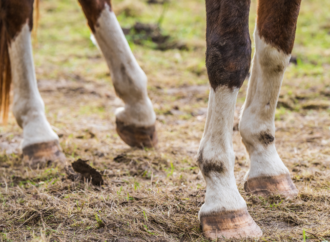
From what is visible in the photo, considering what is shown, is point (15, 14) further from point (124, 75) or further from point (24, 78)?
point (124, 75)

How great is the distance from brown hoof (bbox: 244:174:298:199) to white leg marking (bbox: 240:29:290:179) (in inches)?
1.0

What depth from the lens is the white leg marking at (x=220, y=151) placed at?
4.89 ft

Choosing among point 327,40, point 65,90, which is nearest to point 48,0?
point 65,90

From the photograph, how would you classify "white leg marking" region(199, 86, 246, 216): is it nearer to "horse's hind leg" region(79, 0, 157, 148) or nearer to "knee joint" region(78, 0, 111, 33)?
"horse's hind leg" region(79, 0, 157, 148)

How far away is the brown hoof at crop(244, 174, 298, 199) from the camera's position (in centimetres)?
177

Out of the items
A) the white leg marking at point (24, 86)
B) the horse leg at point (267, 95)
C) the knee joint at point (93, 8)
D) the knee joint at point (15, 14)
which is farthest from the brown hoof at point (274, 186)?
the knee joint at point (15, 14)

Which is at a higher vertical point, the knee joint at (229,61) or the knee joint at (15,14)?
the knee joint at (15,14)

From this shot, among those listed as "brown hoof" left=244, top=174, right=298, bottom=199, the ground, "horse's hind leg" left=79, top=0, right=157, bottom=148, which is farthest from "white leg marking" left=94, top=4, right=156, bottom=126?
"brown hoof" left=244, top=174, right=298, bottom=199

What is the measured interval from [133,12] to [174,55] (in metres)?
2.94

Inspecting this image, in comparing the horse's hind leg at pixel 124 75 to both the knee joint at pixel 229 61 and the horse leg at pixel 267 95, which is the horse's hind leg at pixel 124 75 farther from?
the knee joint at pixel 229 61

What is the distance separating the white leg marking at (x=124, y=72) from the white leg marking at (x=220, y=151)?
1.23 m

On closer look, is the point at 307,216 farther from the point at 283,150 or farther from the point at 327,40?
the point at 327,40

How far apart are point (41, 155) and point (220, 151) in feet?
4.64

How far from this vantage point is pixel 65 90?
4.26 m
